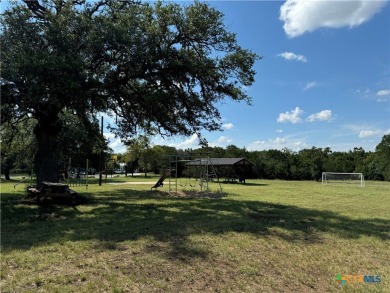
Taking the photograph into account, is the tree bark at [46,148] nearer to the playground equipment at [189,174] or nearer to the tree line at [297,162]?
the playground equipment at [189,174]

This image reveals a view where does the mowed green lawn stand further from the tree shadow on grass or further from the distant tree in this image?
the distant tree

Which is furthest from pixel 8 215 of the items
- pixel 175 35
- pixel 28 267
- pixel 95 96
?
pixel 175 35

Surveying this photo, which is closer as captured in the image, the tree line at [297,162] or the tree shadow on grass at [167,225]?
the tree shadow on grass at [167,225]

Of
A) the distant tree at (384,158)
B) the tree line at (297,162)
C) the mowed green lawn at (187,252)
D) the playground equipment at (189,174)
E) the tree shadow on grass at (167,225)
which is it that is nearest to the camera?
the mowed green lawn at (187,252)

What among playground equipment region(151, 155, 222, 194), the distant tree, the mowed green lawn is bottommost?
the mowed green lawn

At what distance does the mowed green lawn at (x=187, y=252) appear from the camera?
4379 millimetres

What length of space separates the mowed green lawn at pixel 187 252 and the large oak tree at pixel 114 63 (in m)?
3.58

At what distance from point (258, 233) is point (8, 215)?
6.43 m

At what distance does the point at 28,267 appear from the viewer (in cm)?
471

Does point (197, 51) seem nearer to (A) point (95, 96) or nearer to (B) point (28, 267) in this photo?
(A) point (95, 96)

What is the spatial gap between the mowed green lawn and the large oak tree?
3.58 m

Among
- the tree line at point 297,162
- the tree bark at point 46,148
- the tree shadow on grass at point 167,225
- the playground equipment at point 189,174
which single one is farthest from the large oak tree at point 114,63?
the tree line at point 297,162

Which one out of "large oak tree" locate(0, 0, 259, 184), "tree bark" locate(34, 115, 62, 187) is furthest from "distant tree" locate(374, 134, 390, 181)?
"tree bark" locate(34, 115, 62, 187)

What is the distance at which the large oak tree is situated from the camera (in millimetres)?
10047
